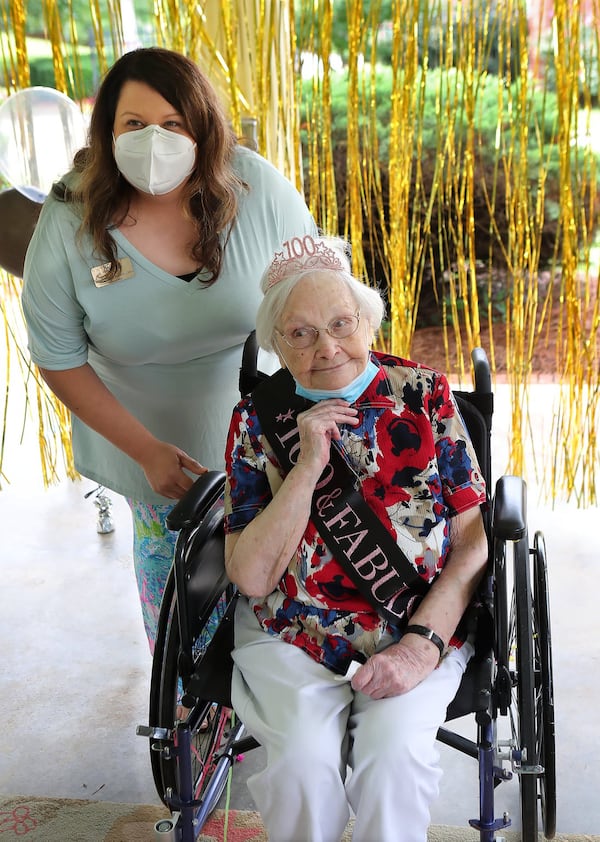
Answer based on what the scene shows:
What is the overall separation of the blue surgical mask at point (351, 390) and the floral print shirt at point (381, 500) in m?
0.02

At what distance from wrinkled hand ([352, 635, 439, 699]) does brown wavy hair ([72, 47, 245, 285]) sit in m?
0.86

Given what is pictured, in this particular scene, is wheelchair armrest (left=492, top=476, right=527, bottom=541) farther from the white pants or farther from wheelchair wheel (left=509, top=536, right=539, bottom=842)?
the white pants

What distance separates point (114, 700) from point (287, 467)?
3.69ft

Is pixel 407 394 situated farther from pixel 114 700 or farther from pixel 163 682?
pixel 114 700

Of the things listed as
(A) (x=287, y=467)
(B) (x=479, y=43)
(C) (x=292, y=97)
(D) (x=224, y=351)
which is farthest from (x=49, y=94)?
(A) (x=287, y=467)

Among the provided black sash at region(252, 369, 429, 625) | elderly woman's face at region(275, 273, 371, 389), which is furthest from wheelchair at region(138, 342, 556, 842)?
elderly woman's face at region(275, 273, 371, 389)

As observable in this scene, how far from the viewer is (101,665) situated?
2.62 metres

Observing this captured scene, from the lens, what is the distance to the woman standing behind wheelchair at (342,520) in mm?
1547

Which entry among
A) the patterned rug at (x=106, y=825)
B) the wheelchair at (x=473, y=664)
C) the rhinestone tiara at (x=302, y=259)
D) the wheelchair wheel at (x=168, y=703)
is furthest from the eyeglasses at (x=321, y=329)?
the patterned rug at (x=106, y=825)

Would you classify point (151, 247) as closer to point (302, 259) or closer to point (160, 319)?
point (160, 319)

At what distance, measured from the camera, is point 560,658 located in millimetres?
2512

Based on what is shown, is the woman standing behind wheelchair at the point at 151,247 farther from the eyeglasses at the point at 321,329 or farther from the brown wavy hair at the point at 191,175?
the eyeglasses at the point at 321,329

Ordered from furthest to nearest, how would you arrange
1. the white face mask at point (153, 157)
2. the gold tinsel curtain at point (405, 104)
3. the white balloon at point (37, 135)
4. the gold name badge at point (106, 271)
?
the gold tinsel curtain at point (405, 104) → the white balloon at point (37, 135) → the gold name badge at point (106, 271) → the white face mask at point (153, 157)

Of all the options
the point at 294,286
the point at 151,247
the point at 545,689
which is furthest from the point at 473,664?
the point at 151,247
